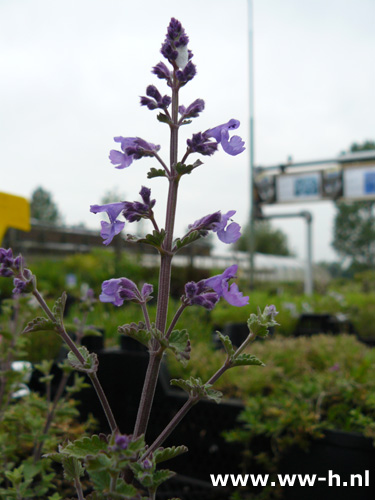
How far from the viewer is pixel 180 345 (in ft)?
2.58

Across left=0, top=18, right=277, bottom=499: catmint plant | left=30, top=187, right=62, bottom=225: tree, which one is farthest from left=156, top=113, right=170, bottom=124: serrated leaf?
left=30, top=187, right=62, bottom=225: tree

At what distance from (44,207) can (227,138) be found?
164 feet

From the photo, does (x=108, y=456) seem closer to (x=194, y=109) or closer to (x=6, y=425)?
(x=194, y=109)

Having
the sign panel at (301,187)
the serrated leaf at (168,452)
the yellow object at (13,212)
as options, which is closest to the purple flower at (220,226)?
the serrated leaf at (168,452)

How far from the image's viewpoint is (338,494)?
1.88 meters

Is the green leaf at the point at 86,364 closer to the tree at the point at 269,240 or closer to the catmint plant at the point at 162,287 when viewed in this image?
the catmint plant at the point at 162,287

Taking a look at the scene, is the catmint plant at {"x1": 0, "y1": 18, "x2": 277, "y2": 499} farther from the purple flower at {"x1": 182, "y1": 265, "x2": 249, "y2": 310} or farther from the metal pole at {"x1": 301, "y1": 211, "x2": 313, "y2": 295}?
the metal pole at {"x1": 301, "y1": 211, "x2": 313, "y2": 295}

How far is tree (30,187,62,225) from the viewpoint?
47.8m

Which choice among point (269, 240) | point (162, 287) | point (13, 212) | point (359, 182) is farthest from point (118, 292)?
point (269, 240)

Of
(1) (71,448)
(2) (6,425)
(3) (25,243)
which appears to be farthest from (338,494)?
(3) (25,243)

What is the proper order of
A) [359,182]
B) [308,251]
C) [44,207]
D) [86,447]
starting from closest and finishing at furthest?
[86,447]
[359,182]
[308,251]
[44,207]

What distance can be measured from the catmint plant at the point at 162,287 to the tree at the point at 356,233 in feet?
173

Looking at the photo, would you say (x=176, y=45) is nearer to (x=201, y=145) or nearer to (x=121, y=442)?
(x=201, y=145)

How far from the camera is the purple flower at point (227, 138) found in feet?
2.89
